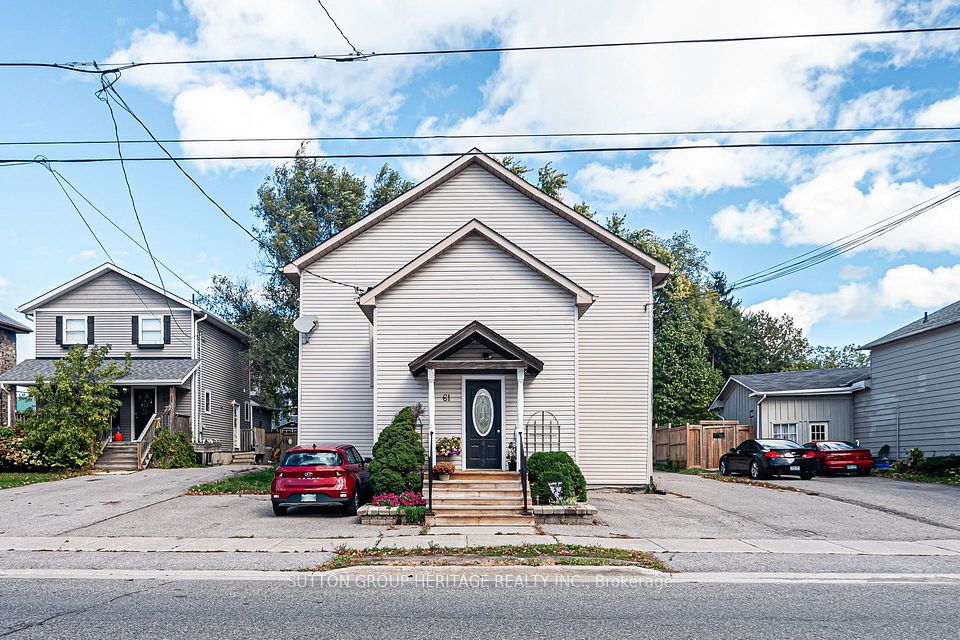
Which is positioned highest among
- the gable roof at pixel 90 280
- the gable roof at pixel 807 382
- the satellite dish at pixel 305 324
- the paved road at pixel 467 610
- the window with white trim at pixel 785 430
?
the gable roof at pixel 90 280

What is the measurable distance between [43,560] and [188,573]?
2868 millimetres

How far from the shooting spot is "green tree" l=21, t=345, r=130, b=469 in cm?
2691

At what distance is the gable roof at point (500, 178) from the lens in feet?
74.3

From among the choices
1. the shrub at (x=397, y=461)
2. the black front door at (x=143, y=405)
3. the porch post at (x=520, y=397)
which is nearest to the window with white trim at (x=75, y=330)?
the black front door at (x=143, y=405)

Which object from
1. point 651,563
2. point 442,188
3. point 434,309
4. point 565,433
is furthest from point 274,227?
point 651,563

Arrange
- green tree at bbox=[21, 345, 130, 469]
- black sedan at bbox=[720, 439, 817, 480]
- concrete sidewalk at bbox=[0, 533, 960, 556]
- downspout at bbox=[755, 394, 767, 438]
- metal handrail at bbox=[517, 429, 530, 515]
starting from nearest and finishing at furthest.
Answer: concrete sidewalk at bbox=[0, 533, 960, 556]
metal handrail at bbox=[517, 429, 530, 515]
black sedan at bbox=[720, 439, 817, 480]
green tree at bbox=[21, 345, 130, 469]
downspout at bbox=[755, 394, 767, 438]

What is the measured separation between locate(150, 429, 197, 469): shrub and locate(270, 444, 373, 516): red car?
15.5 meters

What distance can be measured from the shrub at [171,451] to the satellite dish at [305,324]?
36.7ft

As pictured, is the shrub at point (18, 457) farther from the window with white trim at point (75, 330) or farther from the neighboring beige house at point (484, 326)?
the neighboring beige house at point (484, 326)

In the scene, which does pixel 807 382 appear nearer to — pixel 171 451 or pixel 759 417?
pixel 759 417

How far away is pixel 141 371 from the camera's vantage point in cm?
3225

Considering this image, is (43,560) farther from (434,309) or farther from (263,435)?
(263,435)

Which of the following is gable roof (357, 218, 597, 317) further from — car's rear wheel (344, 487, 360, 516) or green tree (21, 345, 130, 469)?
green tree (21, 345, 130, 469)

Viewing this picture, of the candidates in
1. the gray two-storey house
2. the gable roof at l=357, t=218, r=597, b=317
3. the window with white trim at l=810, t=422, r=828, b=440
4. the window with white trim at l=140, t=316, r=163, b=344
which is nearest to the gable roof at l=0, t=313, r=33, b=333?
the gray two-storey house
